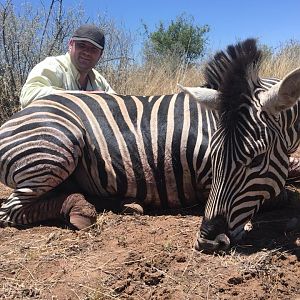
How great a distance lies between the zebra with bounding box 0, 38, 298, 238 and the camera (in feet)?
11.2

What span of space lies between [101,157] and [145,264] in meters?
1.21

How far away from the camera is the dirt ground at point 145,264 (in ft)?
7.70

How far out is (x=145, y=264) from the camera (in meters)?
2.57

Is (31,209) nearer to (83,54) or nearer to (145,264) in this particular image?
(145,264)

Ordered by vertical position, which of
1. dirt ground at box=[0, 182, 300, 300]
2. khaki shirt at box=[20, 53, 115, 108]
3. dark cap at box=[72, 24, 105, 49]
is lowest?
dirt ground at box=[0, 182, 300, 300]

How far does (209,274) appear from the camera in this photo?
2.45 metres

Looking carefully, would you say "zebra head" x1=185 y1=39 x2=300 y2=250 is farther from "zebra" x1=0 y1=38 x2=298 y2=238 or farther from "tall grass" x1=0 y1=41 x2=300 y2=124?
"tall grass" x1=0 y1=41 x2=300 y2=124

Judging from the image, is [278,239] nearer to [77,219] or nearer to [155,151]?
[155,151]

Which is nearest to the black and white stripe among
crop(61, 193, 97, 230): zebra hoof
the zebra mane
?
crop(61, 193, 97, 230): zebra hoof

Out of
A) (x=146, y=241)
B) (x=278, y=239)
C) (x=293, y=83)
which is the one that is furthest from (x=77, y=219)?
(x=293, y=83)

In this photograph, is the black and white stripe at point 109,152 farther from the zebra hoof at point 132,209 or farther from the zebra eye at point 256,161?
the zebra eye at point 256,161

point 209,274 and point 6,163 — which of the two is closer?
point 209,274

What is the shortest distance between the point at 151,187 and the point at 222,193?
3.37ft

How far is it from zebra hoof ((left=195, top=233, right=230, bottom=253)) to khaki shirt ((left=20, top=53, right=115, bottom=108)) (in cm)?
214
